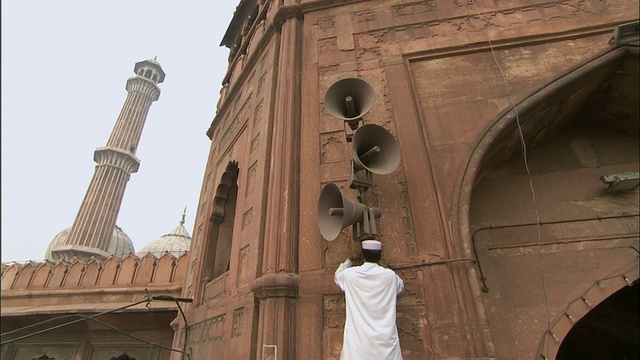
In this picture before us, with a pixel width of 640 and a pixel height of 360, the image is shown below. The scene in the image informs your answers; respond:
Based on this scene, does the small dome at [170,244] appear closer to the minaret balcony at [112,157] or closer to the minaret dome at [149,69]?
the minaret balcony at [112,157]

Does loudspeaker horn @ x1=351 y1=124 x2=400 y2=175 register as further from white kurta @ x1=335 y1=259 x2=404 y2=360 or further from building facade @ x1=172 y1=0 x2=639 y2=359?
white kurta @ x1=335 y1=259 x2=404 y2=360

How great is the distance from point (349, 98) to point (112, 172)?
27649 mm

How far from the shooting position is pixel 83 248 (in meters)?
23.0

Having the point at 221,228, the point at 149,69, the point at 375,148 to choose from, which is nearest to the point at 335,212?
the point at 375,148

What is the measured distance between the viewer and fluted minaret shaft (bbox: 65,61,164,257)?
2392 cm

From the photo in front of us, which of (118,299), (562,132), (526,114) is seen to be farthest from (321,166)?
(118,299)

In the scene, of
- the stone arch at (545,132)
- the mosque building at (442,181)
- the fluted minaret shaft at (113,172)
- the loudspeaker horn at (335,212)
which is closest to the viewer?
the loudspeaker horn at (335,212)

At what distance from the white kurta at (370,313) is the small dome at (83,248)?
62.7ft

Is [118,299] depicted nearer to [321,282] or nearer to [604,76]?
[321,282]

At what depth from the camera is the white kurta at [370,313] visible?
8.89 feet

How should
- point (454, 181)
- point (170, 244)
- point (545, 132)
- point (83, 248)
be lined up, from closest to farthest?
point (454, 181), point (545, 132), point (170, 244), point (83, 248)

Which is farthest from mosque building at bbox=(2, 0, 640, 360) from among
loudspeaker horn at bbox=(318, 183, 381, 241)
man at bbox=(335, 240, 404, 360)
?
man at bbox=(335, 240, 404, 360)

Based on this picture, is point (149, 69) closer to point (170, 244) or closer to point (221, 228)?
point (170, 244)

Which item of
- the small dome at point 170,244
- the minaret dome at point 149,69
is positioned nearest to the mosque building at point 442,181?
the small dome at point 170,244
